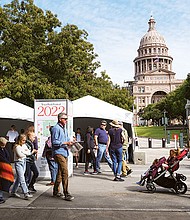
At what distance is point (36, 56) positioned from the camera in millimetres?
21281

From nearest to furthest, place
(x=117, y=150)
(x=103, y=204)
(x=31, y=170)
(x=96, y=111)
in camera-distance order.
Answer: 1. (x=103, y=204)
2. (x=31, y=170)
3. (x=117, y=150)
4. (x=96, y=111)

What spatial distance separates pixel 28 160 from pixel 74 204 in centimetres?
174

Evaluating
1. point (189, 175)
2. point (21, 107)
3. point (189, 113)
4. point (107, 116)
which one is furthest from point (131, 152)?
point (189, 113)

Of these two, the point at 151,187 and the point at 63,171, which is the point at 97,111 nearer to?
the point at 151,187

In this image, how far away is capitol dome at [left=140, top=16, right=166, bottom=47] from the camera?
6078 inches

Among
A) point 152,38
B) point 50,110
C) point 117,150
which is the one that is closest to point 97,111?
point 50,110

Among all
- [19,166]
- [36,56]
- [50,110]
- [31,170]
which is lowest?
[31,170]

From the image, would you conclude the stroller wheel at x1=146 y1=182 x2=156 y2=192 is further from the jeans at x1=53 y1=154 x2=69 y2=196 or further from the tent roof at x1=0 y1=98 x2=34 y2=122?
the tent roof at x1=0 y1=98 x2=34 y2=122

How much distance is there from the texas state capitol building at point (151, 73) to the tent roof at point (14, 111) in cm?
13049

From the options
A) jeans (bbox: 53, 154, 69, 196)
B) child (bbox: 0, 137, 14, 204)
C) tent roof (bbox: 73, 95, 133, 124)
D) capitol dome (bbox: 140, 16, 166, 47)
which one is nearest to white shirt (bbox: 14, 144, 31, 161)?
child (bbox: 0, 137, 14, 204)

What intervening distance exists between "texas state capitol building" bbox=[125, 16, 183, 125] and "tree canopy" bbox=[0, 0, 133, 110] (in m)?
121

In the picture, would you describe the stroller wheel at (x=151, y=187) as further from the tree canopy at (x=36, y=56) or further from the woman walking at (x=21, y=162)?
the tree canopy at (x=36, y=56)

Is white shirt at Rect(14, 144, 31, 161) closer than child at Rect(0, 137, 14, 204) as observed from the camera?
No

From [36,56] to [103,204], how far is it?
16.0m
